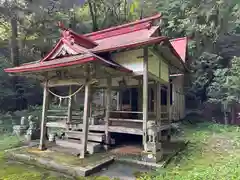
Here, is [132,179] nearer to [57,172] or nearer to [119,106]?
[57,172]

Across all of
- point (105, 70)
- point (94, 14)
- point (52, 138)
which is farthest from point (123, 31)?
point (94, 14)

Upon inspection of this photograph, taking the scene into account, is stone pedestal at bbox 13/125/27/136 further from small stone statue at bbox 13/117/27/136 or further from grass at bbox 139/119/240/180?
grass at bbox 139/119/240/180

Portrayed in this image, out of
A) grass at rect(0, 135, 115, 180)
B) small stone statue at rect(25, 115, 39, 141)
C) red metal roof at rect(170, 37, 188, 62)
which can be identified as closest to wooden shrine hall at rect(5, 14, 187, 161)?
grass at rect(0, 135, 115, 180)

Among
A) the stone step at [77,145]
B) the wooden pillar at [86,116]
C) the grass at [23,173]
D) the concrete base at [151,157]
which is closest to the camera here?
the grass at [23,173]

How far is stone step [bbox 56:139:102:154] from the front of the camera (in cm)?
786

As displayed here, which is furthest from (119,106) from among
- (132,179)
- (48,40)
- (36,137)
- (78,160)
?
(48,40)

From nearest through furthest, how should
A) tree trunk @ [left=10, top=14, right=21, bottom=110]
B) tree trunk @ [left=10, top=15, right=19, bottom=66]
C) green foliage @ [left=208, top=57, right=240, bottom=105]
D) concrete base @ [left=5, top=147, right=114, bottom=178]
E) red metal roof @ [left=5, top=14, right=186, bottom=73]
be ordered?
concrete base @ [left=5, top=147, right=114, bottom=178], red metal roof @ [left=5, top=14, right=186, bottom=73], green foliage @ [left=208, top=57, right=240, bottom=105], tree trunk @ [left=10, top=14, right=21, bottom=110], tree trunk @ [left=10, top=15, right=19, bottom=66]

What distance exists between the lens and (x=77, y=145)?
27.2 ft

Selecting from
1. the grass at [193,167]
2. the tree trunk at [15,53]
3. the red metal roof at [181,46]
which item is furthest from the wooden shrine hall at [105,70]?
the tree trunk at [15,53]

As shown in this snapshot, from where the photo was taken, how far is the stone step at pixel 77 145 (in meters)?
7.86

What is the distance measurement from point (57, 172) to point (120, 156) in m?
2.39

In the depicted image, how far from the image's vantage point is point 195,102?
762 inches

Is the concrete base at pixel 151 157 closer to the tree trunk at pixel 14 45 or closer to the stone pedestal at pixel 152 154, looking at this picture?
the stone pedestal at pixel 152 154

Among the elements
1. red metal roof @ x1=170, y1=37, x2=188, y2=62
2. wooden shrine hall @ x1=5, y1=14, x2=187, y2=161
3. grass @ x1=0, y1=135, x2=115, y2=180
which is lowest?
grass @ x1=0, y1=135, x2=115, y2=180
